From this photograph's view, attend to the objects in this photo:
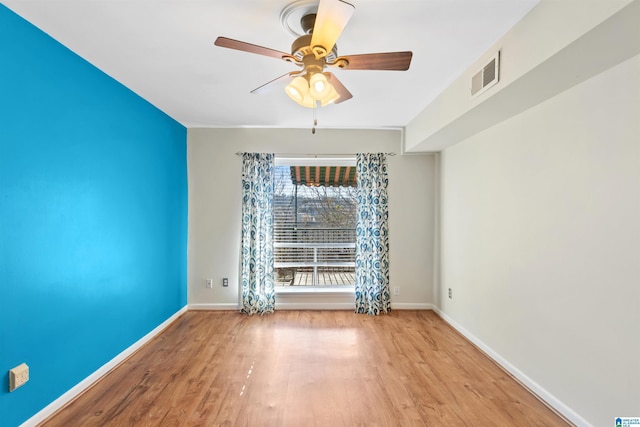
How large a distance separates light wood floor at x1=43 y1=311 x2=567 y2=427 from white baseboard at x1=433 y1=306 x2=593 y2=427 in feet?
0.19

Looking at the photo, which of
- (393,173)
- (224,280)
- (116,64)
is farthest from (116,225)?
(393,173)

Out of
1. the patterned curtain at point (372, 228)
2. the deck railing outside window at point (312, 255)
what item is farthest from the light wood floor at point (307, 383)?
the deck railing outside window at point (312, 255)

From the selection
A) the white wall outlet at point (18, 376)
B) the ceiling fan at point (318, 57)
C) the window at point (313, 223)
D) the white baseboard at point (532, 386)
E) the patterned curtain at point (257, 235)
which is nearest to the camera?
the ceiling fan at point (318, 57)

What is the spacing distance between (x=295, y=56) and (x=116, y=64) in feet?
5.39

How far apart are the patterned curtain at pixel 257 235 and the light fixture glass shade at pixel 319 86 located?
2585 millimetres

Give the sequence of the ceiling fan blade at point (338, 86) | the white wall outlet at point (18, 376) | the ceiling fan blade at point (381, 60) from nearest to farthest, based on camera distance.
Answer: the ceiling fan blade at point (381, 60) → the white wall outlet at point (18, 376) → the ceiling fan blade at point (338, 86)

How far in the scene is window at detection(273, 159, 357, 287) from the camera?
4672mm

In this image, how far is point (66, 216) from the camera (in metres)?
2.29

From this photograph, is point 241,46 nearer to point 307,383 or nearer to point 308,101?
point 308,101

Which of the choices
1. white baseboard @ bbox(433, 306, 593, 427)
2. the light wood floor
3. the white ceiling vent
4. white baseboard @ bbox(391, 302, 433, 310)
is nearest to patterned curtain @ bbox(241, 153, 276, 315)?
the light wood floor

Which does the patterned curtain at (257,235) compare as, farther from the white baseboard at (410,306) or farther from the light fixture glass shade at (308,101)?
the light fixture glass shade at (308,101)

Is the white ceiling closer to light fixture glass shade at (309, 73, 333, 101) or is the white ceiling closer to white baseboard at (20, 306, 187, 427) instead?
light fixture glass shade at (309, 73, 333, 101)

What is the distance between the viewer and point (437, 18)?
1.89 meters

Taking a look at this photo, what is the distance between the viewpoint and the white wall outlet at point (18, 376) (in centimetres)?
187
